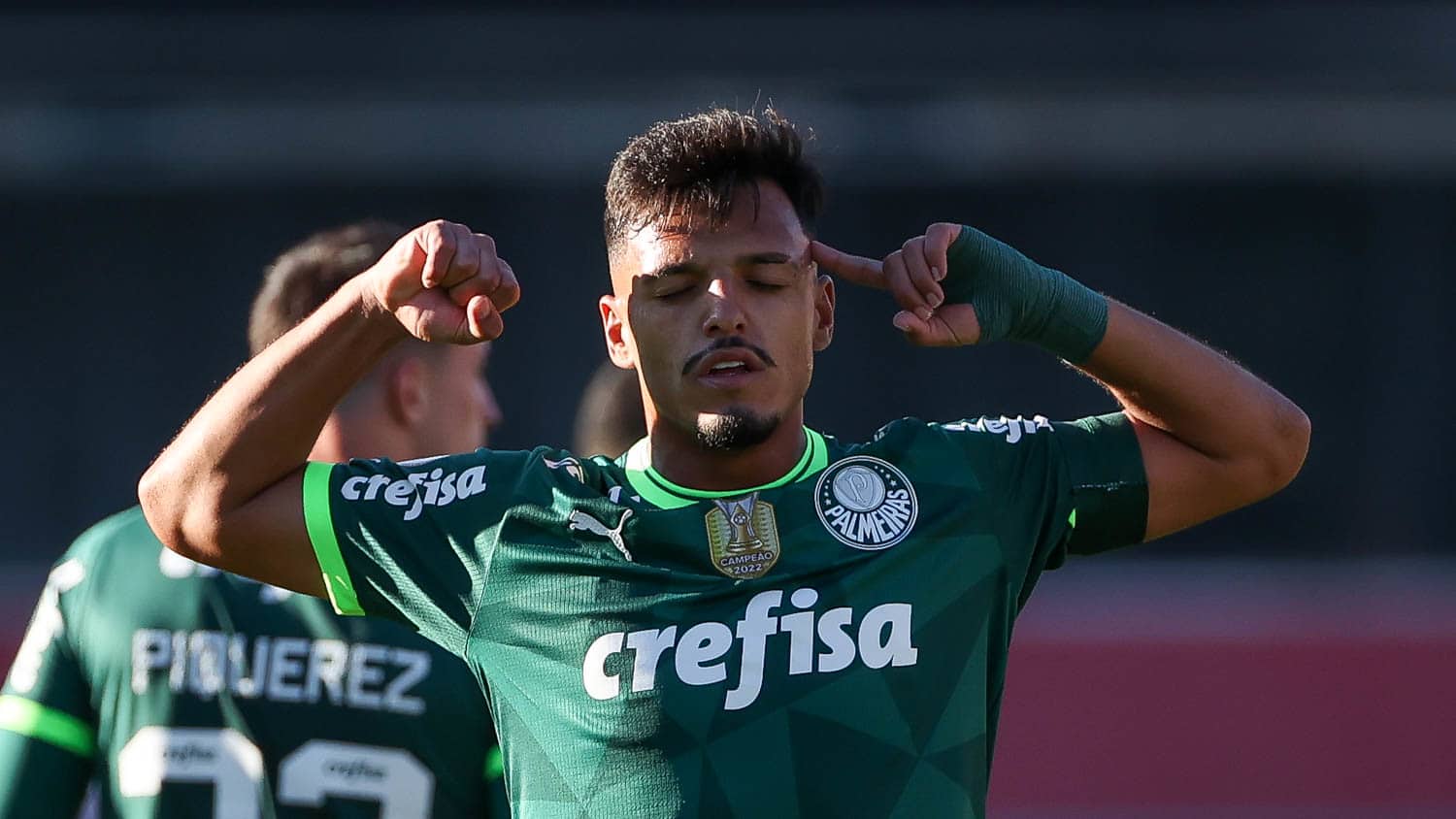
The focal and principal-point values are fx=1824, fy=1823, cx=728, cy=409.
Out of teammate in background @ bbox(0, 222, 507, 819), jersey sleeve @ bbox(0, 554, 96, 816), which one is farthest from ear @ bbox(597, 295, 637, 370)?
jersey sleeve @ bbox(0, 554, 96, 816)

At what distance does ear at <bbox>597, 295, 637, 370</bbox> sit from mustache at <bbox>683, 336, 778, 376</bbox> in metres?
0.17

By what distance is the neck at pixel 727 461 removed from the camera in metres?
2.50

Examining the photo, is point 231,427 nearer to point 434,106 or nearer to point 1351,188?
point 434,106

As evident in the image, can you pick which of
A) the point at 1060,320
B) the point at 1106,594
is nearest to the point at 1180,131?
the point at 1106,594

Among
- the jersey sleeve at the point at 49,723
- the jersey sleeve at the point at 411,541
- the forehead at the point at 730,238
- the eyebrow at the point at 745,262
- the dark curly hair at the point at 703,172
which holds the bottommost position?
the jersey sleeve at the point at 49,723

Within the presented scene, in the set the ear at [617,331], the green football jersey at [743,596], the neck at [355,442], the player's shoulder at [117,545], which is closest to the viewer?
the green football jersey at [743,596]

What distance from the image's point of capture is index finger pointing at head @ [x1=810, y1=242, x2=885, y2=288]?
2.42 metres

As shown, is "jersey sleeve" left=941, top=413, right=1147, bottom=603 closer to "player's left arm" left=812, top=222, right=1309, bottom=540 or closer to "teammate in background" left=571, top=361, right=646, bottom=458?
"player's left arm" left=812, top=222, right=1309, bottom=540

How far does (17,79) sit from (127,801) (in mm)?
8163

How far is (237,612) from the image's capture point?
2.93m

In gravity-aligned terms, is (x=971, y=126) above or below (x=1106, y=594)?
above

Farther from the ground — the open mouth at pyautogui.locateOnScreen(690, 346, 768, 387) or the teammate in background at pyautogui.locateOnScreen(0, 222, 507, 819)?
the open mouth at pyautogui.locateOnScreen(690, 346, 768, 387)

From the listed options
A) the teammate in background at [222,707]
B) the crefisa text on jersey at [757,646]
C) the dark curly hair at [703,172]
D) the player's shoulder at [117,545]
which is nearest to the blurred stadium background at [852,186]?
the player's shoulder at [117,545]

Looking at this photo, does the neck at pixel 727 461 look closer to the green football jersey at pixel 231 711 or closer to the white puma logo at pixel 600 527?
the white puma logo at pixel 600 527
